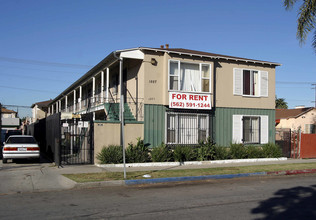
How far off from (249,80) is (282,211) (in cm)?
1353

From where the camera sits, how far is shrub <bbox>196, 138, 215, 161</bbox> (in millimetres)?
17297

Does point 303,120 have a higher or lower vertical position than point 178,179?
higher

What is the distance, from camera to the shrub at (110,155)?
1513 cm

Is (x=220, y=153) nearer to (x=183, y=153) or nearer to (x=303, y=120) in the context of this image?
(x=183, y=153)

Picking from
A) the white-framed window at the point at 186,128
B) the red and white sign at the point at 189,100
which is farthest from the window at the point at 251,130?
the red and white sign at the point at 189,100

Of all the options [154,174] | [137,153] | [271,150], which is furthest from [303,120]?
[154,174]

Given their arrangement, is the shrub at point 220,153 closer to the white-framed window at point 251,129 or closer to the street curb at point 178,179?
the white-framed window at point 251,129

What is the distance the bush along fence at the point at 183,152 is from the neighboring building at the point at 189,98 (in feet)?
1.85

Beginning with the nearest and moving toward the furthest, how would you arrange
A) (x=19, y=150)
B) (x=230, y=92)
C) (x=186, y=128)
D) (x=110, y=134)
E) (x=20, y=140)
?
(x=110, y=134) < (x=19, y=150) < (x=20, y=140) < (x=186, y=128) < (x=230, y=92)

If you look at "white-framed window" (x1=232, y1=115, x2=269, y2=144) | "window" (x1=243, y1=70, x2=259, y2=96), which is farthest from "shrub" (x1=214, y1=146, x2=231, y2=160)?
"window" (x1=243, y1=70, x2=259, y2=96)

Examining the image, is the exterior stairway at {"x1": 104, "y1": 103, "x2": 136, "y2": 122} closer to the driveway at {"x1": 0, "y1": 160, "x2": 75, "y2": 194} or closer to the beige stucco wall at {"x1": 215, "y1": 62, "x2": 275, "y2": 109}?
the driveway at {"x1": 0, "y1": 160, "x2": 75, "y2": 194}

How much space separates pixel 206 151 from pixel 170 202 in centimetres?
909

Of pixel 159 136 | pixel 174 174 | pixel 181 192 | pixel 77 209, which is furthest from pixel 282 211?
pixel 159 136

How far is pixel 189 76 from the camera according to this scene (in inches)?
715
